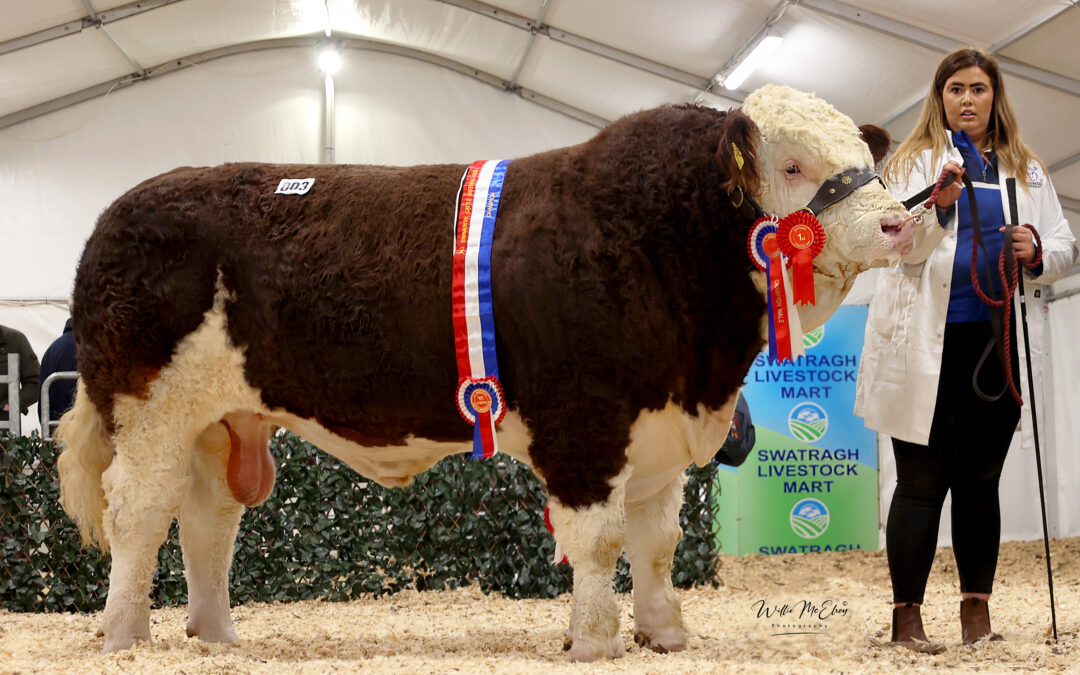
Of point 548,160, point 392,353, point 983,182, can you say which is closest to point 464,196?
point 548,160

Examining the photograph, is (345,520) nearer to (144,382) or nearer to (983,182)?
(144,382)

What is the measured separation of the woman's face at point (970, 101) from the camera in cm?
330

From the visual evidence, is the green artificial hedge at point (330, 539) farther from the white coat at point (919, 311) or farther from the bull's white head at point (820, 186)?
the bull's white head at point (820, 186)

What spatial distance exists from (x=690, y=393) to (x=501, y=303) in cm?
64

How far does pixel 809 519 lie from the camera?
7.07 metres

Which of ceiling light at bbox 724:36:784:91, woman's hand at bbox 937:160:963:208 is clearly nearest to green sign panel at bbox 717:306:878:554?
ceiling light at bbox 724:36:784:91

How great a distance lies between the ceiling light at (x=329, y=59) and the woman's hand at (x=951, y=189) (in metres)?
9.67

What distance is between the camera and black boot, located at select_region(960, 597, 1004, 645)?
3227 millimetres

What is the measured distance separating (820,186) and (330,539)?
132 inches

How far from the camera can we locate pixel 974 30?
21.8 ft

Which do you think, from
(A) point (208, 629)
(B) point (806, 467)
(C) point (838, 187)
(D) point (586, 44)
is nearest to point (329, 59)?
(D) point (586, 44)

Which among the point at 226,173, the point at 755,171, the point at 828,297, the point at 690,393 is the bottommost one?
the point at 690,393

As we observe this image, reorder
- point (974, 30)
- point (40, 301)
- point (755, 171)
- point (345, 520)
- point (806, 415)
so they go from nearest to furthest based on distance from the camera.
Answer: point (755, 171) < point (345, 520) < point (974, 30) < point (806, 415) < point (40, 301)

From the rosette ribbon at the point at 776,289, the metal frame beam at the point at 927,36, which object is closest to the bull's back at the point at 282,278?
the rosette ribbon at the point at 776,289
